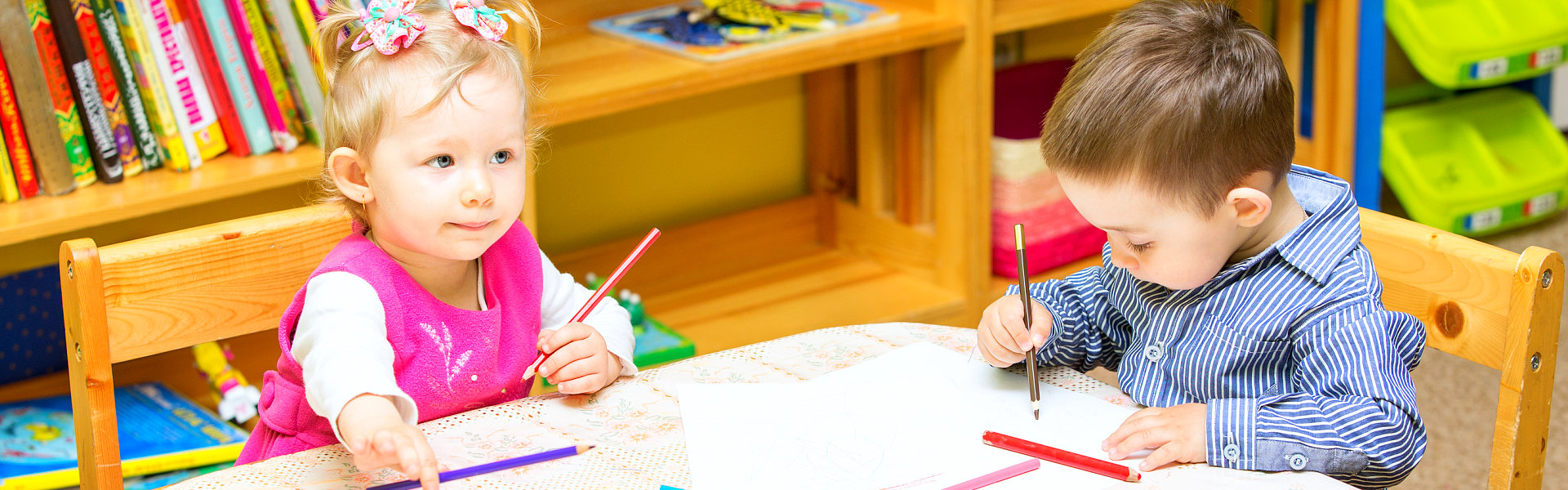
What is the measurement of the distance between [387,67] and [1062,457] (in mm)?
499

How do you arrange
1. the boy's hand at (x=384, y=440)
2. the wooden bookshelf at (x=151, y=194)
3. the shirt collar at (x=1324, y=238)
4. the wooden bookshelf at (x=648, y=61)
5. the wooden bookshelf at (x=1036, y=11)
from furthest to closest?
the wooden bookshelf at (x=1036, y=11) → the wooden bookshelf at (x=648, y=61) → the wooden bookshelf at (x=151, y=194) → the shirt collar at (x=1324, y=238) → the boy's hand at (x=384, y=440)

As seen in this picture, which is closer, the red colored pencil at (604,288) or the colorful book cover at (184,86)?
the red colored pencil at (604,288)

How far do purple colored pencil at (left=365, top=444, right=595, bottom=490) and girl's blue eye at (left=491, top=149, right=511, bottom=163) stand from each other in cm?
20

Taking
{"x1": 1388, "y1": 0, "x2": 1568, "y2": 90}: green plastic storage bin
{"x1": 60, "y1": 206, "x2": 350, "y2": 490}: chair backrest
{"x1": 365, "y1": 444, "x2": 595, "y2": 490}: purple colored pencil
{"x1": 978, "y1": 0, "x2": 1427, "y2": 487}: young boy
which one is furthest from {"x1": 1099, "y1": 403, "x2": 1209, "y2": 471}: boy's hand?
{"x1": 1388, "y1": 0, "x2": 1568, "y2": 90}: green plastic storage bin

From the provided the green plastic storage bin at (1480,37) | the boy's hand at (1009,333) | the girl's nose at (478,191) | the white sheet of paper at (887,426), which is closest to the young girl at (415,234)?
the girl's nose at (478,191)

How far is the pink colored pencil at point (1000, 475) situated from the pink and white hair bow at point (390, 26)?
0.46m

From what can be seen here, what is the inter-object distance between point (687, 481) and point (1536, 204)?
7.57 ft

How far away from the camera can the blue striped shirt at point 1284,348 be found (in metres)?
0.75

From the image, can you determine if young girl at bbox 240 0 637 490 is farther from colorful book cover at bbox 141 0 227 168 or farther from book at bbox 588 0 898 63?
book at bbox 588 0 898 63

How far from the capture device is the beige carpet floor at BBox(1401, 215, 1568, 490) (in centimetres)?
171

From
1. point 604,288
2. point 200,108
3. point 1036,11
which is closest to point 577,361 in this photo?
point 604,288

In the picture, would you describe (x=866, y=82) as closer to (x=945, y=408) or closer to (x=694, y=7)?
(x=694, y=7)

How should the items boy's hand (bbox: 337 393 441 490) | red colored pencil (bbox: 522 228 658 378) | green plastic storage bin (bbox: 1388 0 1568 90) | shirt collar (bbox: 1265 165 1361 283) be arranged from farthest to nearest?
green plastic storage bin (bbox: 1388 0 1568 90), red colored pencil (bbox: 522 228 658 378), shirt collar (bbox: 1265 165 1361 283), boy's hand (bbox: 337 393 441 490)

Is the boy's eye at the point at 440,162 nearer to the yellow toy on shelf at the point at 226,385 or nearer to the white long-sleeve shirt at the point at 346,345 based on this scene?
the white long-sleeve shirt at the point at 346,345
